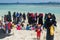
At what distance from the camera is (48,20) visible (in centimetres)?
1230

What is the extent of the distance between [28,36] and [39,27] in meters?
1.91

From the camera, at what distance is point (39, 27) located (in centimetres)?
1302

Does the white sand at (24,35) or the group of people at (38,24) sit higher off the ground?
the group of people at (38,24)

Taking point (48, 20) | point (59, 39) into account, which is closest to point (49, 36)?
point (48, 20)

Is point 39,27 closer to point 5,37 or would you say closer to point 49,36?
point 49,36

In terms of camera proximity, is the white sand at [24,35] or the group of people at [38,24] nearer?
the group of people at [38,24]

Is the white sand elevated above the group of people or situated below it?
below

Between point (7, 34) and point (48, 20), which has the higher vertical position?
point (48, 20)

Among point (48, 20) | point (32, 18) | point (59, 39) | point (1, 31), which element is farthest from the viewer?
point (32, 18)

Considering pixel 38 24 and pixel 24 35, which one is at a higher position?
pixel 38 24

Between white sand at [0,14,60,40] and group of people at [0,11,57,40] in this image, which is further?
white sand at [0,14,60,40]

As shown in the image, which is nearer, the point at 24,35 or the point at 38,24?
the point at 38,24

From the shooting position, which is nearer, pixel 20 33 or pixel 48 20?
pixel 48 20

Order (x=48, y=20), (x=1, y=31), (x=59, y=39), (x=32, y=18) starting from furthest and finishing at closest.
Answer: (x=32, y=18)
(x=1, y=31)
(x=59, y=39)
(x=48, y=20)
